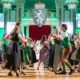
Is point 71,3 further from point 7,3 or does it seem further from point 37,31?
point 37,31

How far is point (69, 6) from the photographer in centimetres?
2512

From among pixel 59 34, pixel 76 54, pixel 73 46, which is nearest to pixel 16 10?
pixel 73 46

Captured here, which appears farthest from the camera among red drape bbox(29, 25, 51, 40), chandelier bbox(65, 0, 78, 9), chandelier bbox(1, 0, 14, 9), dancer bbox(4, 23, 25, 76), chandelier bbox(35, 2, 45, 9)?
red drape bbox(29, 25, 51, 40)

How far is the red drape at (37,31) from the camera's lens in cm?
2741

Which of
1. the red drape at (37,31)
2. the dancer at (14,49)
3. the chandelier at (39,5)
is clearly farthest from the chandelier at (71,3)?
the dancer at (14,49)

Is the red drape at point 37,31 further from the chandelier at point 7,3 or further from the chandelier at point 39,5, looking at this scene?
the chandelier at point 7,3

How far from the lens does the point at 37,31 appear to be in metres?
28.7

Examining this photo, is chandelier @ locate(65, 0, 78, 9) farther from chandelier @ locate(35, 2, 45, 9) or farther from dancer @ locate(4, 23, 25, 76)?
dancer @ locate(4, 23, 25, 76)

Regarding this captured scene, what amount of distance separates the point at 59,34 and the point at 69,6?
1616 cm

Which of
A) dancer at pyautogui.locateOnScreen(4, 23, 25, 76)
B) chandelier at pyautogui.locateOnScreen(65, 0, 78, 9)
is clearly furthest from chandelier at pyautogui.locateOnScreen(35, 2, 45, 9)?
dancer at pyautogui.locateOnScreen(4, 23, 25, 76)

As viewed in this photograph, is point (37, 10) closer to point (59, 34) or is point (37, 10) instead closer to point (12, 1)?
point (12, 1)

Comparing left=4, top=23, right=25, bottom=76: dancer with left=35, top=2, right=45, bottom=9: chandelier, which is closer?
left=4, top=23, right=25, bottom=76: dancer

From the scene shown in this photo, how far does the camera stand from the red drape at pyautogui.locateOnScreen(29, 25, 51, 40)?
27.4 m

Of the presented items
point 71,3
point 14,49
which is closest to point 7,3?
point 71,3
